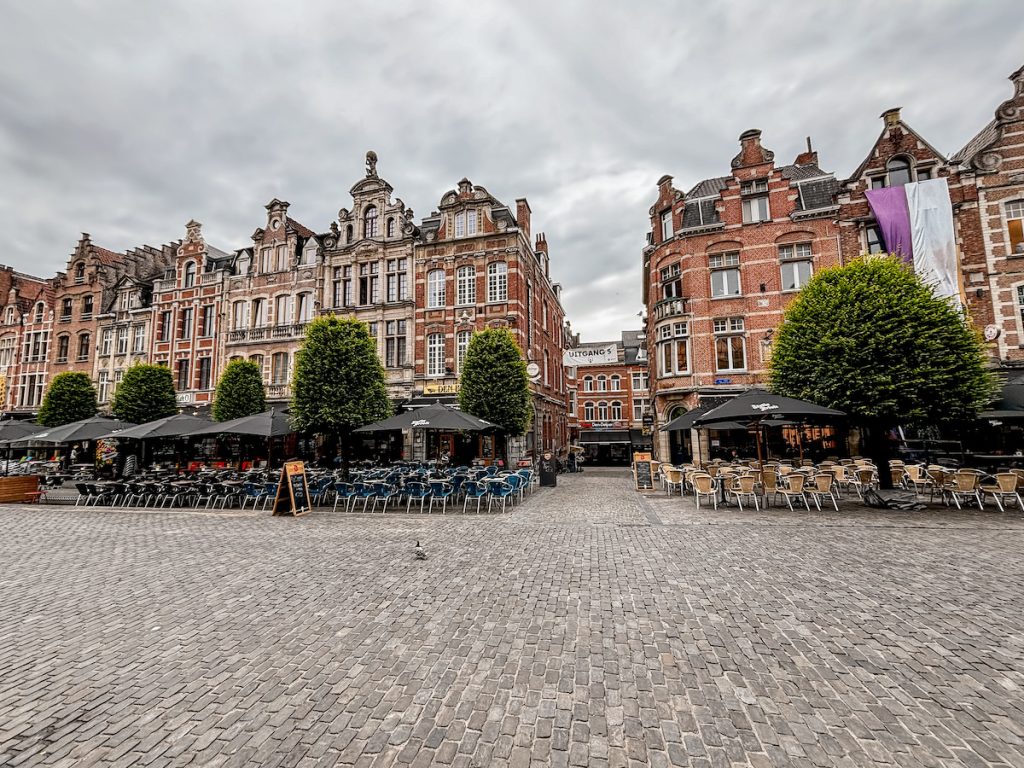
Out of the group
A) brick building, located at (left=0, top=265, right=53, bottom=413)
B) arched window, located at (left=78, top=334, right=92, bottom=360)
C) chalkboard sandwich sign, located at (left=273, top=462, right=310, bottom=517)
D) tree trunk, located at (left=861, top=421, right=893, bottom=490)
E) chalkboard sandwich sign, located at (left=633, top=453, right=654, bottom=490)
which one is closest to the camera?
chalkboard sandwich sign, located at (left=273, top=462, right=310, bottom=517)

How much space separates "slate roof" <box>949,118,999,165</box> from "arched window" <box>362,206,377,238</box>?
1104 inches

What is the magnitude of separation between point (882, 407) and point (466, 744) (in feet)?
46.0

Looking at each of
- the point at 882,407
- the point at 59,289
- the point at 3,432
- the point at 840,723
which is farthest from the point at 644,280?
the point at 59,289

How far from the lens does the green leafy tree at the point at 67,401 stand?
1033 inches

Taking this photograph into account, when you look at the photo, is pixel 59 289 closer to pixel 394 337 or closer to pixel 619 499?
pixel 394 337

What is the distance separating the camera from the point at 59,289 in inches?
1323

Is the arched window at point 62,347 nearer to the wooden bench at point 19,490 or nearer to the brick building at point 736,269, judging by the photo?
the wooden bench at point 19,490

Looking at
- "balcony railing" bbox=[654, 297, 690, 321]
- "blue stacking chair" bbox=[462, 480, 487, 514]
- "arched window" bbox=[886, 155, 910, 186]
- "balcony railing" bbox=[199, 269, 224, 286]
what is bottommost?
"blue stacking chair" bbox=[462, 480, 487, 514]

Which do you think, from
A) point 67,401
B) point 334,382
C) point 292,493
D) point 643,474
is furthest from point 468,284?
point 67,401

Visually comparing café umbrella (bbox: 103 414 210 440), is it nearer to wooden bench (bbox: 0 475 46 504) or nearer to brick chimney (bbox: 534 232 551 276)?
wooden bench (bbox: 0 475 46 504)

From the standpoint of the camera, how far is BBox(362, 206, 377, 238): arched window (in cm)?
2538

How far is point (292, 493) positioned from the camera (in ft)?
38.8

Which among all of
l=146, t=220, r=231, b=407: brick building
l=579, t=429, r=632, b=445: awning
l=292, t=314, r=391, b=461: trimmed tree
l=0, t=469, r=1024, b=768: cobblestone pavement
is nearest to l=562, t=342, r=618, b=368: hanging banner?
l=292, t=314, r=391, b=461: trimmed tree

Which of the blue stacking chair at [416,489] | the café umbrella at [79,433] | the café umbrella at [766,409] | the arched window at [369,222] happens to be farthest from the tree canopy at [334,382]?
the café umbrella at [766,409]
